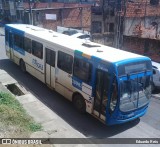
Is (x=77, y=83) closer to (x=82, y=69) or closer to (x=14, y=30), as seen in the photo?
(x=82, y=69)

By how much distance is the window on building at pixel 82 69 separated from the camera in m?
9.83

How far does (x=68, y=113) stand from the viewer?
10844mm

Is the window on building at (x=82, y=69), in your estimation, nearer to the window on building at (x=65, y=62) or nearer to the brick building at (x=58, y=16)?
the window on building at (x=65, y=62)

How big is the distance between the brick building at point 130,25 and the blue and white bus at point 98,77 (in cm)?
855

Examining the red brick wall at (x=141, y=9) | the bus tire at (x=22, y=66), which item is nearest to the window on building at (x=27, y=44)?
the bus tire at (x=22, y=66)

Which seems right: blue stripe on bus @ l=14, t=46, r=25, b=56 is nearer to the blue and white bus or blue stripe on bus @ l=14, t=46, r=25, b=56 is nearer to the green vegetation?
the blue and white bus

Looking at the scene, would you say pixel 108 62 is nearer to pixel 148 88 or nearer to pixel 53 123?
pixel 148 88

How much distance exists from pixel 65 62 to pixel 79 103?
1.95 metres

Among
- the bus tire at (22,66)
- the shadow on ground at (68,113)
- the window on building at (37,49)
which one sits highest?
the window on building at (37,49)

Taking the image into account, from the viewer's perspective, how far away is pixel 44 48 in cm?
1286

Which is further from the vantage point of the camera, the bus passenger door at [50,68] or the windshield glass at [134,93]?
the bus passenger door at [50,68]

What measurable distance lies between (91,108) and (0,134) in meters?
3.52

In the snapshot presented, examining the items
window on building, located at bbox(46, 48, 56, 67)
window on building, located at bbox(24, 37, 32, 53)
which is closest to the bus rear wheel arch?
window on building, located at bbox(24, 37, 32, 53)

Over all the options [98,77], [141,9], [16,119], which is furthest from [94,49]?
[141,9]
